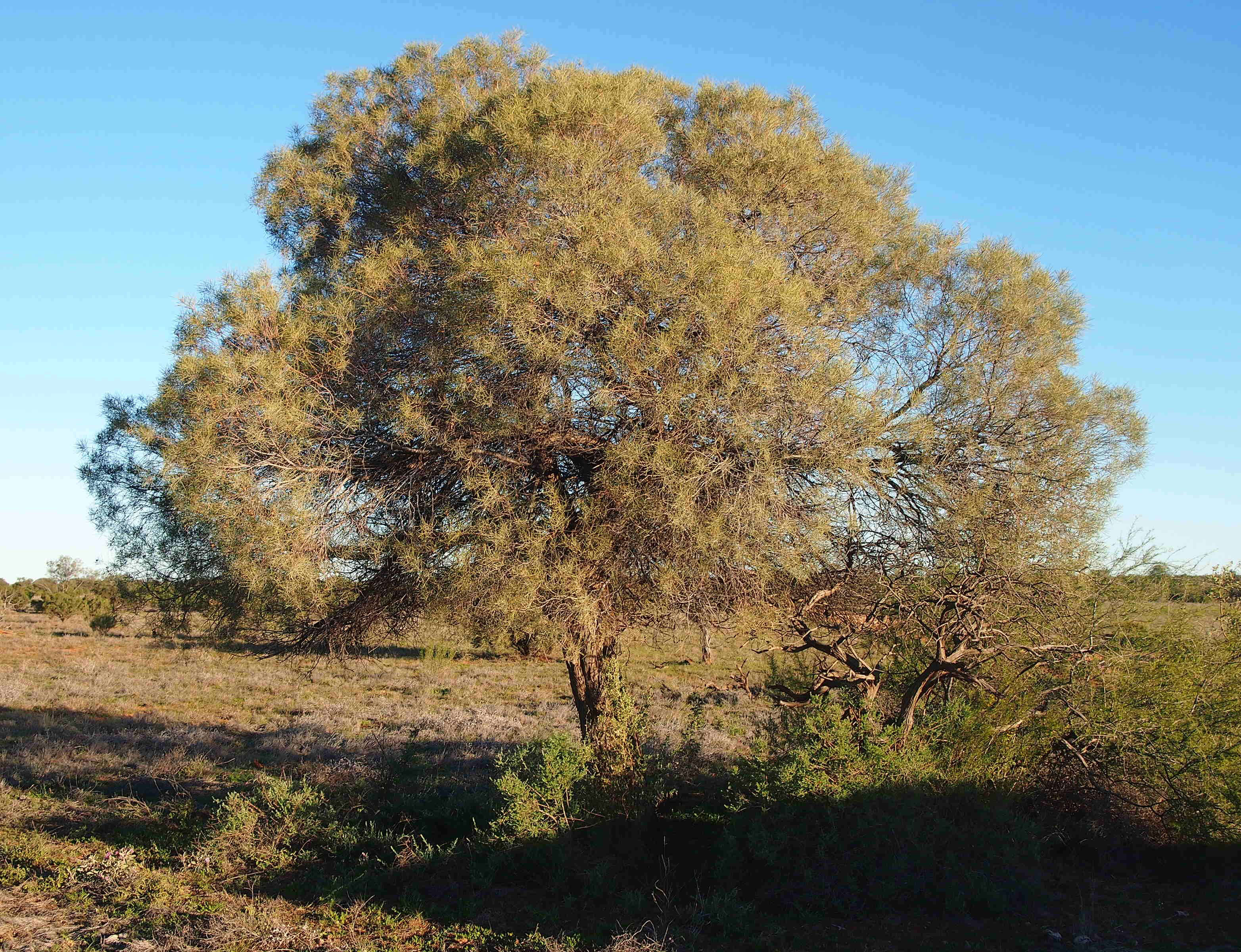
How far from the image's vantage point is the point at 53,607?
135 ft

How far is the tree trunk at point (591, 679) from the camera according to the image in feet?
27.4

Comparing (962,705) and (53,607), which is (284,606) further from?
(53,607)

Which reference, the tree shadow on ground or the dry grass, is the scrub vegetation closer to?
the tree shadow on ground

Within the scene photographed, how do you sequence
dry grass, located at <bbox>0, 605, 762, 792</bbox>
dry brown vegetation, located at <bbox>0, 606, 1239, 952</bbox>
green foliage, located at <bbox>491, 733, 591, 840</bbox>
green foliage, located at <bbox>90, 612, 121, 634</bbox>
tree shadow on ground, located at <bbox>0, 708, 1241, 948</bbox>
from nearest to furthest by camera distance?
dry brown vegetation, located at <bbox>0, 606, 1239, 952</bbox> → tree shadow on ground, located at <bbox>0, 708, 1241, 948</bbox> → green foliage, located at <bbox>491, 733, 591, 840</bbox> → dry grass, located at <bbox>0, 605, 762, 792</bbox> → green foliage, located at <bbox>90, 612, 121, 634</bbox>

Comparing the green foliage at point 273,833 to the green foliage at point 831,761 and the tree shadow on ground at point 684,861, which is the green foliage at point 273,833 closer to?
the tree shadow on ground at point 684,861

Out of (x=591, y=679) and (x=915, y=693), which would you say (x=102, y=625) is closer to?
(x=591, y=679)

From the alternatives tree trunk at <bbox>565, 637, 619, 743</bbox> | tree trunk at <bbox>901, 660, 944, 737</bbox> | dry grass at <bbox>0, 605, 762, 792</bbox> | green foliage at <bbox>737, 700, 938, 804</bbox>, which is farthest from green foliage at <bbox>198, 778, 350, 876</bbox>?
tree trunk at <bbox>901, 660, 944, 737</bbox>

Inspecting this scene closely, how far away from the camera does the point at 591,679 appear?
858cm

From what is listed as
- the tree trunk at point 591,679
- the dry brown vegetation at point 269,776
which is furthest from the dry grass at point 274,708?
the tree trunk at point 591,679

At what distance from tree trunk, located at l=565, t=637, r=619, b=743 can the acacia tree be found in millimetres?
38

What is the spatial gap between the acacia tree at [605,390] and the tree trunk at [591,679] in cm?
4

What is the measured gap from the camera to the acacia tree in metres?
7.12

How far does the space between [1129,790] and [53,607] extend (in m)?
46.5

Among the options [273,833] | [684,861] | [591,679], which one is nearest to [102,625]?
[273,833]
